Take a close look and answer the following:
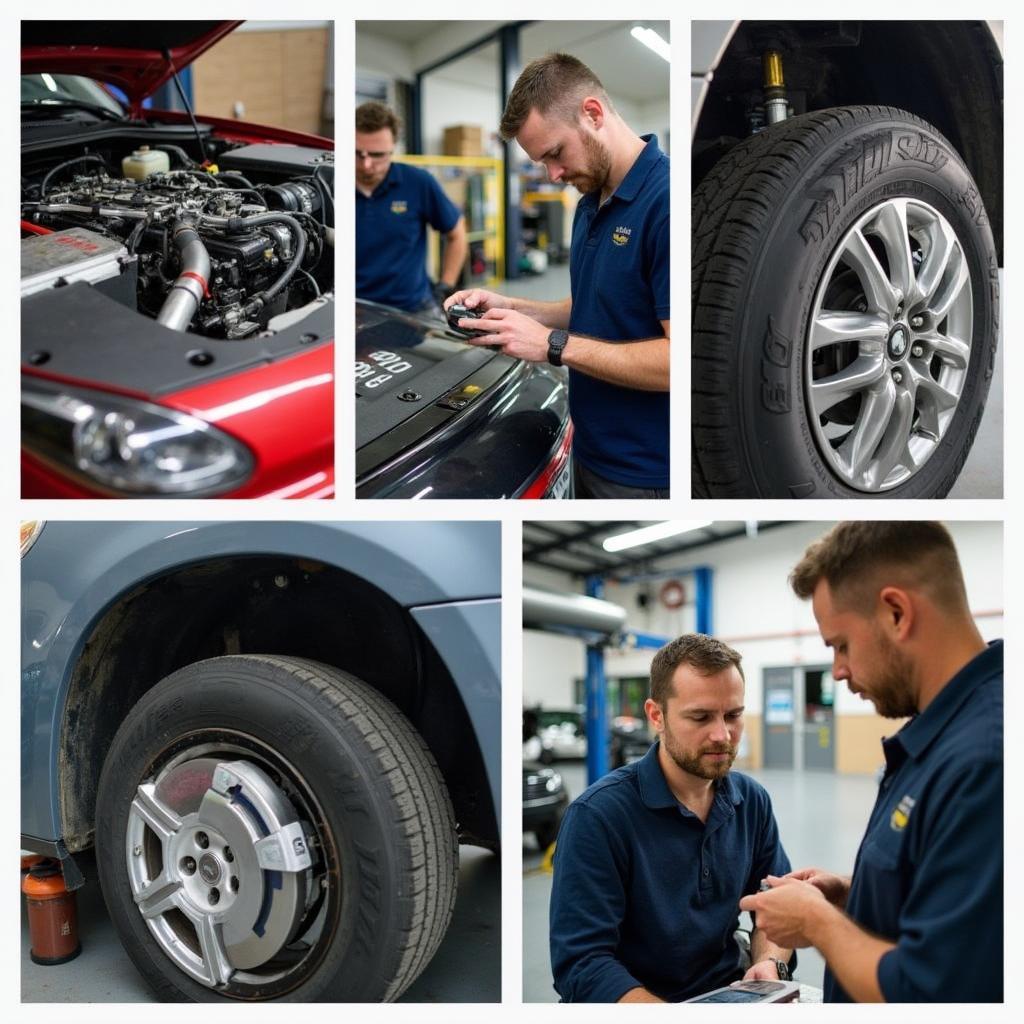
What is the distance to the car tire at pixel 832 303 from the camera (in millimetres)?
1260

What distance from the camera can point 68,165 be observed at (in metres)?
1.80

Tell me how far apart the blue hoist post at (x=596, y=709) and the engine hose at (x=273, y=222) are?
1538mm

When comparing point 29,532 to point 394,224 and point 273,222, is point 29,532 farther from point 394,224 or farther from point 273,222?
point 394,224

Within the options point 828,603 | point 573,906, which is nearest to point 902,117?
point 828,603

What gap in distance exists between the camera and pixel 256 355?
110cm

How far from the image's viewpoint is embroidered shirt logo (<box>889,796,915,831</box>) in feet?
3.29

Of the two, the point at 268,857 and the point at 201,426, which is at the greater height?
the point at 201,426

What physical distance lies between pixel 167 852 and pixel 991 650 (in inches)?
46.2

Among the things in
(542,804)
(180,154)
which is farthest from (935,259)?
(542,804)

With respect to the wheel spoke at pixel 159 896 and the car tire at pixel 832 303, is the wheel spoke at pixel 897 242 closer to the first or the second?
the car tire at pixel 832 303

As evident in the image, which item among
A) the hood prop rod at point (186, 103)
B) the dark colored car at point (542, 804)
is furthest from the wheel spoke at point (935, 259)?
the dark colored car at point (542, 804)

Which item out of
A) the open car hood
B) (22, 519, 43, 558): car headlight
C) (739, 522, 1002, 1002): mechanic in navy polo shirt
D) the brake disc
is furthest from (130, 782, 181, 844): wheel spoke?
the open car hood
